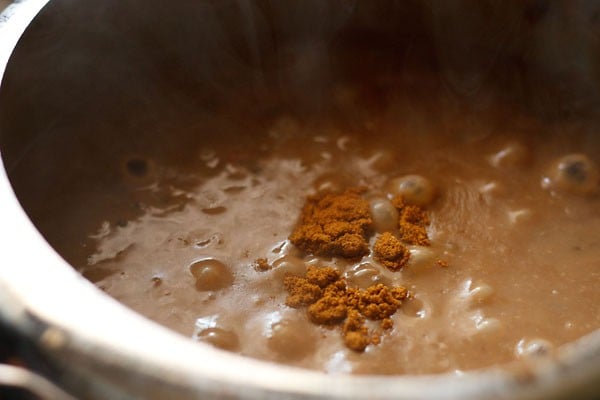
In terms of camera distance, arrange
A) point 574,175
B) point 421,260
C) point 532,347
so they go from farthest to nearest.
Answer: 1. point 574,175
2. point 421,260
3. point 532,347

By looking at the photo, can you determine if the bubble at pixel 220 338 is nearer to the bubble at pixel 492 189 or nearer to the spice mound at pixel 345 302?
the spice mound at pixel 345 302

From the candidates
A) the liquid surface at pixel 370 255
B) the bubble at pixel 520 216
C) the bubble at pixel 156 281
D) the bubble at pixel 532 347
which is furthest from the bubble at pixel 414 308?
the bubble at pixel 156 281

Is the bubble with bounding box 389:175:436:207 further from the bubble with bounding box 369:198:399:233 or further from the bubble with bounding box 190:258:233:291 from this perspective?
the bubble with bounding box 190:258:233:291

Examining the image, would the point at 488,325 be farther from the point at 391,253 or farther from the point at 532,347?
the point at 391,253

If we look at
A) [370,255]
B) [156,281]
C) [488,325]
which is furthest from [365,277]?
[156,281]

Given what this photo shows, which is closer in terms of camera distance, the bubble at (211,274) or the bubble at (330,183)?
the bubble at (211,274)

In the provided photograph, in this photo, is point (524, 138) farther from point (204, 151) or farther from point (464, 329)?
point (204, 151)

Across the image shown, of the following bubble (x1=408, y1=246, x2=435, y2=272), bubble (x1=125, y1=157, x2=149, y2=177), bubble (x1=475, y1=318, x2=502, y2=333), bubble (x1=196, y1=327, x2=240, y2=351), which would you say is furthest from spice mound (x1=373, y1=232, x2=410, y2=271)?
bubble (x1=125, y1=157, x2=149, y2=177)
